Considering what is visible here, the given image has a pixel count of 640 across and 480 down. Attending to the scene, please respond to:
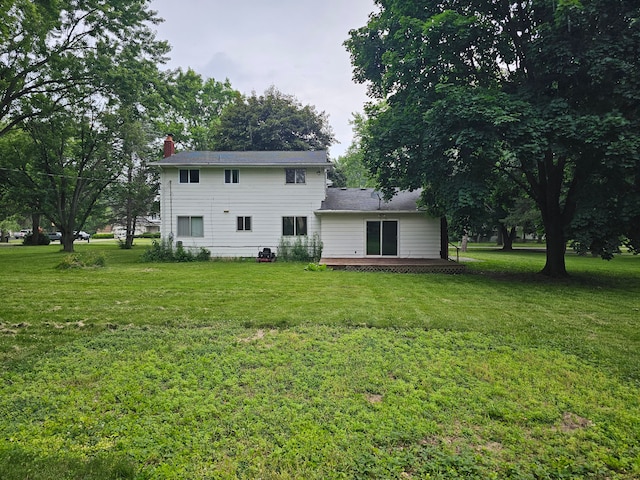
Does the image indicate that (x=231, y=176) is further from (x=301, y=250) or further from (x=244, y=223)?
(x=301, y=250)

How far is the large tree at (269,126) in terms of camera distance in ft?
94.9

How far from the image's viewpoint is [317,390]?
339cm

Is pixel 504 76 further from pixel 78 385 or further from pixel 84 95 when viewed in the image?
pixel 84 95

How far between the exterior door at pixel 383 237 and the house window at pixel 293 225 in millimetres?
3178

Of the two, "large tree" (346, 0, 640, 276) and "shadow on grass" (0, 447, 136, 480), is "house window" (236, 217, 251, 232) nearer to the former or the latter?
"large tree" (346, 0, 640, 276)

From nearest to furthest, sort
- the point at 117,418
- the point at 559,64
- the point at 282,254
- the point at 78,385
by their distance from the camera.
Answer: the point at 117,418 → the point at 78,385 → the point at 559,64 → the point at 282,254

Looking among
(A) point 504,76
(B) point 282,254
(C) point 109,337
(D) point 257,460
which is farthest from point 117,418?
(A) point 504,76

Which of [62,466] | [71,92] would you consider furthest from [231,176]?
[62,466]

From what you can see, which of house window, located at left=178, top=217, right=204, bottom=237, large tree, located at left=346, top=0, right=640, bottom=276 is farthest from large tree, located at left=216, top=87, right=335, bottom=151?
large tree, located at left=346, top=0, right=640, bottom=276

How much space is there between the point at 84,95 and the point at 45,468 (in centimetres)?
2067

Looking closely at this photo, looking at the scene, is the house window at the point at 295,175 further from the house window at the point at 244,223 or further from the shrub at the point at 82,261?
the shrub at the point at 82,261

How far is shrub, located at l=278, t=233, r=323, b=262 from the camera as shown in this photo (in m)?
15.7

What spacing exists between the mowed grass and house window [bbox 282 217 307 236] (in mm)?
9204

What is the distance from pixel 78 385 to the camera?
347cm
